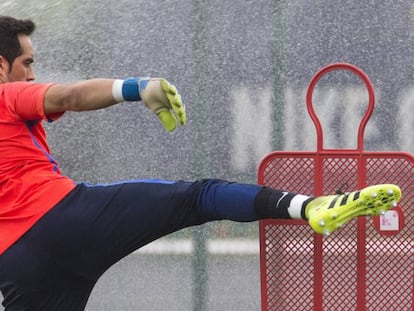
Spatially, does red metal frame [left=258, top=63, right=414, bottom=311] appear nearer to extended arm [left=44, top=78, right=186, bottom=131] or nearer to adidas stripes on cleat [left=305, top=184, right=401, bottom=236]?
adidas stripes on cleat [left=305, top=184, right=401, bottom=236]

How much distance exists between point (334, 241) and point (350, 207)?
0.44m

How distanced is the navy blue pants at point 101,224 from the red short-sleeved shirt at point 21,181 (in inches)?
1.0

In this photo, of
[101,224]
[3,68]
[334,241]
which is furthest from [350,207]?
[3,68]

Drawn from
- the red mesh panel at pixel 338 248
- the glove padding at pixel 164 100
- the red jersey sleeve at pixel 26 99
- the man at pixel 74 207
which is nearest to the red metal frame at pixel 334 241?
the red mesh panel at pixel 338 248

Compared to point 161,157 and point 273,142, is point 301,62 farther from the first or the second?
point 161,157

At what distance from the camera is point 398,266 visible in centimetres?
246

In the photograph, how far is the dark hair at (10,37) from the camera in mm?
2275

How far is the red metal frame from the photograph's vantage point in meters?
2.40

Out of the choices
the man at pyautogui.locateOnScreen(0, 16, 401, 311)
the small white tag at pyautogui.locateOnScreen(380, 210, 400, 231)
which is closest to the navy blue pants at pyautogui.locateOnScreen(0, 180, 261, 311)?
the man at pyautogui.locateOnScreen(0, 16, 401, 311)

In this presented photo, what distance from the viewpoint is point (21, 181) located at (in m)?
2.16

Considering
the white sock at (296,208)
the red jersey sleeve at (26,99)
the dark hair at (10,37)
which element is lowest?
the white sock at (296,208)

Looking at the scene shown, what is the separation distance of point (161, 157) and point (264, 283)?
1.80 m

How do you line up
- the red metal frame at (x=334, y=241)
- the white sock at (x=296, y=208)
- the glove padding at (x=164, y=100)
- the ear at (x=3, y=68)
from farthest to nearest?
1. the red metal frame at (x=334, y=241)
2. the ear at (x=3, y=68)
3. the white sock at (x=296, y=208)
4. the glove padding at (x=164, y=100)

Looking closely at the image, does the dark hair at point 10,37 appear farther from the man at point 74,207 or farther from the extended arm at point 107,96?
the extended arm at point 107,96
